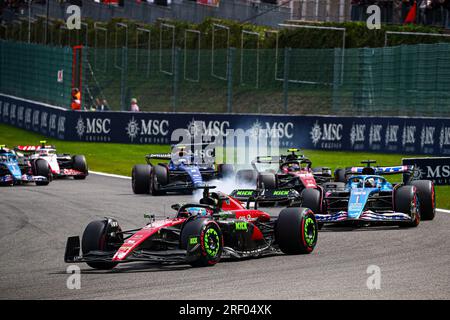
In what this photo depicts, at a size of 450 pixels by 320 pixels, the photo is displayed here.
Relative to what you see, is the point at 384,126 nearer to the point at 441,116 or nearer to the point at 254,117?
the point at 441,116

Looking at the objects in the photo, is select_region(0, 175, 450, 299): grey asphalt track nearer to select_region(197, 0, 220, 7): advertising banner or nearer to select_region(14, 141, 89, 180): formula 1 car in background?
select_region(14, 141, 89, 180): formula 1 car in background

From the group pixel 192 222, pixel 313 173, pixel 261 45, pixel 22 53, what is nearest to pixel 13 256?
pixel 192 222

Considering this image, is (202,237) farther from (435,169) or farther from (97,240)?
(435,169)

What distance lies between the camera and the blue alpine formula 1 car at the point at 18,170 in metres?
27.3

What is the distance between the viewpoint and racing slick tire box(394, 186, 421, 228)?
18578 mm

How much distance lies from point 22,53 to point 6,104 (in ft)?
10.9

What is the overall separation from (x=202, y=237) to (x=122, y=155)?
24786mm

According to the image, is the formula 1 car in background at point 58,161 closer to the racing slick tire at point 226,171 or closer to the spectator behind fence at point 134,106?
the racing slick tire at point 226,171

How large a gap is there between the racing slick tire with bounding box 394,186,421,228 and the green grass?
13320 millimetres

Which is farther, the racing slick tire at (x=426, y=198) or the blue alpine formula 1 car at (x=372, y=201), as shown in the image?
the racing slick tire at (x=426, y=198)

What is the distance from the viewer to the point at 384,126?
116ft

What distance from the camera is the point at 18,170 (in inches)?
1085

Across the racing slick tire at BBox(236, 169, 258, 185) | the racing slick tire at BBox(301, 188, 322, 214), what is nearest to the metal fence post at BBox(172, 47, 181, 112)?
the racing slick tire at BBox(236, 169, 258, 185)

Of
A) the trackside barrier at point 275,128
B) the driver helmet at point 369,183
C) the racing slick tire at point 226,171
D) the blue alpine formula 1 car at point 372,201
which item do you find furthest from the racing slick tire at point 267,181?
the trackside barrier at point 275,128
